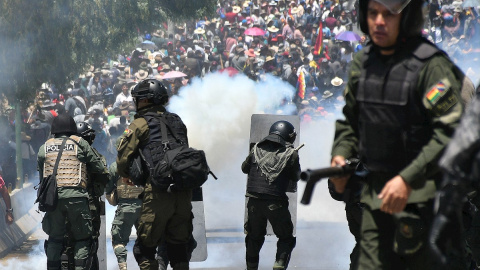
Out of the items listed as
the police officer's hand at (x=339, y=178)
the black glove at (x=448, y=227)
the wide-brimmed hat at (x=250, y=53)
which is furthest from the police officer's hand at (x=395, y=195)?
the wide-brimmed hat at (x=250, y=53)

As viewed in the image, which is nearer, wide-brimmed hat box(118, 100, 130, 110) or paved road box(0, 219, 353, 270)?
paved road box(0, 219, 353, 270)

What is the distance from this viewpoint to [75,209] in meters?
8.32

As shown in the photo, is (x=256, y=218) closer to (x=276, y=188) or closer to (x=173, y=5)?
(x=276, y=188)

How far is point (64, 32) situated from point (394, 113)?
1174 cm

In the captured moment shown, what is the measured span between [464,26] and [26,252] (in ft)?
45.6

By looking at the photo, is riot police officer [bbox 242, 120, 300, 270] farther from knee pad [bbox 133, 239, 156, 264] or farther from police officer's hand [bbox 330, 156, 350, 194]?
police officer's hand [bbox 330, 156, 350, 194]

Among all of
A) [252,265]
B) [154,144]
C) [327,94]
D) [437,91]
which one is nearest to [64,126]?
[154,144]

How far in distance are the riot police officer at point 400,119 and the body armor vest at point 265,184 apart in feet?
15.3

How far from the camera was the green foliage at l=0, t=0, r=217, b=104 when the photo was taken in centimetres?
1455

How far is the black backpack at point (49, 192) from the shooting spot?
26.9ft

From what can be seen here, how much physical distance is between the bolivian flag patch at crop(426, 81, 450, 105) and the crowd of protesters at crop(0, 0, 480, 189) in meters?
14.7

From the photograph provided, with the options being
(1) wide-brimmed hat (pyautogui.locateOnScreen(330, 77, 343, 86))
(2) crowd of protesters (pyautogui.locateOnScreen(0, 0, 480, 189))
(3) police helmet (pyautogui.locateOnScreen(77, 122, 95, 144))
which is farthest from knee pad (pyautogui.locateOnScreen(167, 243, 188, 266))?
(1) wide-brimmed hat (pyautogui.locateOnScreen(330, 77, 343, 86))

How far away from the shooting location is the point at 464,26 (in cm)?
2300

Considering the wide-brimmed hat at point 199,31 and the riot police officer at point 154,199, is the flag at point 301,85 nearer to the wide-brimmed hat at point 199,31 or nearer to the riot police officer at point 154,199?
the wide-brimmed hat at point 199,31
